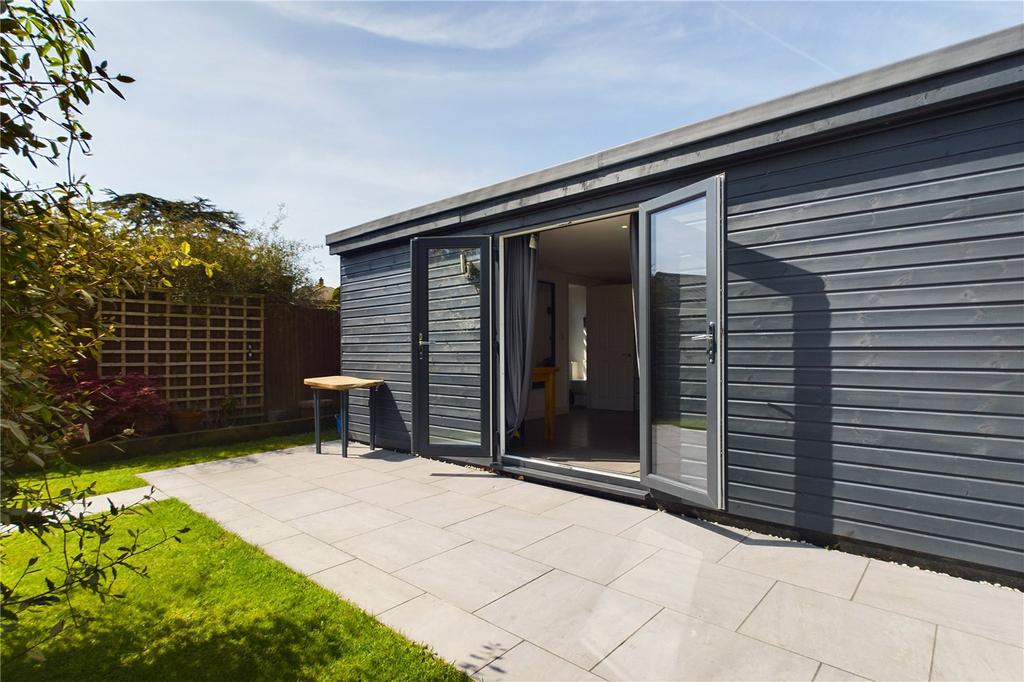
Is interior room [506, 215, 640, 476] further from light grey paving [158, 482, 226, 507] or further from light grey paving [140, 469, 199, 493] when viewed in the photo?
light grey paving [140, 469, 199, 493]

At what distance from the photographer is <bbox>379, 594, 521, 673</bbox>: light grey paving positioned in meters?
1.83

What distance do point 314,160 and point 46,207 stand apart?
504cm

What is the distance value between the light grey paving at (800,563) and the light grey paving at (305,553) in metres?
2.06

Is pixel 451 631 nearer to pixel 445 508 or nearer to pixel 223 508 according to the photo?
pixel 445 508

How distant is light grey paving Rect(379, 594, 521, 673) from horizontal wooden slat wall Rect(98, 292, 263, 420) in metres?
5.33

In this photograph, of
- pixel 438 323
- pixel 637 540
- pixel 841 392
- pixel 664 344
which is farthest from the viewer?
pixel 438 323

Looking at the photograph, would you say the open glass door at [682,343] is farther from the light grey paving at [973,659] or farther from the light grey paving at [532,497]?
the light grey paving at [973,659]

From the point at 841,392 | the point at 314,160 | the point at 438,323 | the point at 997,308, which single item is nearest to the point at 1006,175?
the point at 997,308

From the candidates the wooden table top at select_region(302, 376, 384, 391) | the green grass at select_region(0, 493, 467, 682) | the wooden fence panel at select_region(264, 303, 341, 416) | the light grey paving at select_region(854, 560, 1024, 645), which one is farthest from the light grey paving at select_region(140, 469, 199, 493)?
the light grey paving at select_region(854, 560, 1024, 645)

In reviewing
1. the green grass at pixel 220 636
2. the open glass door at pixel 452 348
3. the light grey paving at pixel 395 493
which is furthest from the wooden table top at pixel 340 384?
the green grass at pixel 220 636

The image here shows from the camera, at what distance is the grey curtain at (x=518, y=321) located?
15.7ft

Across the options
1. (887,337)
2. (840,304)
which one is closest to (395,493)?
(840,304)

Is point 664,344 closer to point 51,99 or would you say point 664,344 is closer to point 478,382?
point 478,382

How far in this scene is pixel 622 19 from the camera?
415cm
